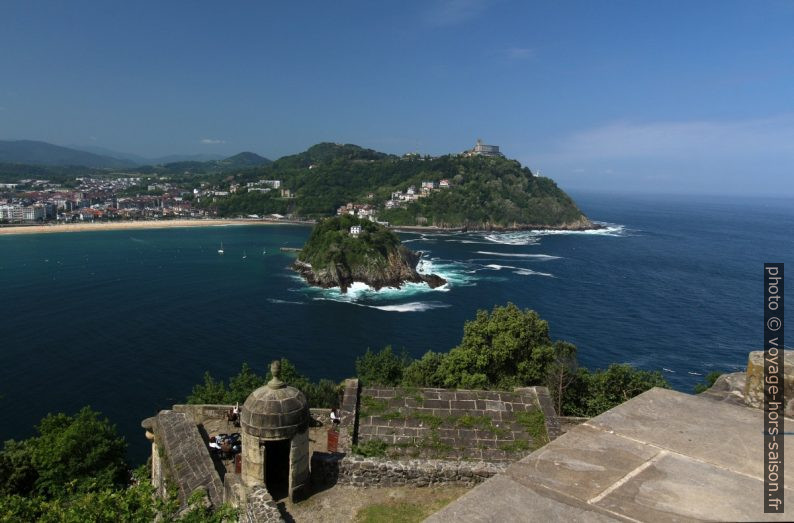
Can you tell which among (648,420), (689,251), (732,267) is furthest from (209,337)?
(689,251)

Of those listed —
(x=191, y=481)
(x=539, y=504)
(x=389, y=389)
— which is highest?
(x=539, y=504)

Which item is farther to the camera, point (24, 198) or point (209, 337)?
point (24, 198)

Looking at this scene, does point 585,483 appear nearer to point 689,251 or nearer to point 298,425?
point 298,425

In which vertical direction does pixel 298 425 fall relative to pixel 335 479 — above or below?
above

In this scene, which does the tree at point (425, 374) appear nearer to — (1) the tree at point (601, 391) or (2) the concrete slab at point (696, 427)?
(1) the tree at point (601, 391)

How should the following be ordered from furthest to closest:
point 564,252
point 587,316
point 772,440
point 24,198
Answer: point 24,198 < point 564,252 < point 587,316 < point 772,440

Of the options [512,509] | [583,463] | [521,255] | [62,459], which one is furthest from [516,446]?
[521,255]

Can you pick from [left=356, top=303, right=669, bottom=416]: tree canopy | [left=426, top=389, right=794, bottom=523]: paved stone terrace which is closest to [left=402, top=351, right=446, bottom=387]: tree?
[left=356, top=303, right=669, bottom=416]: tree canopy
